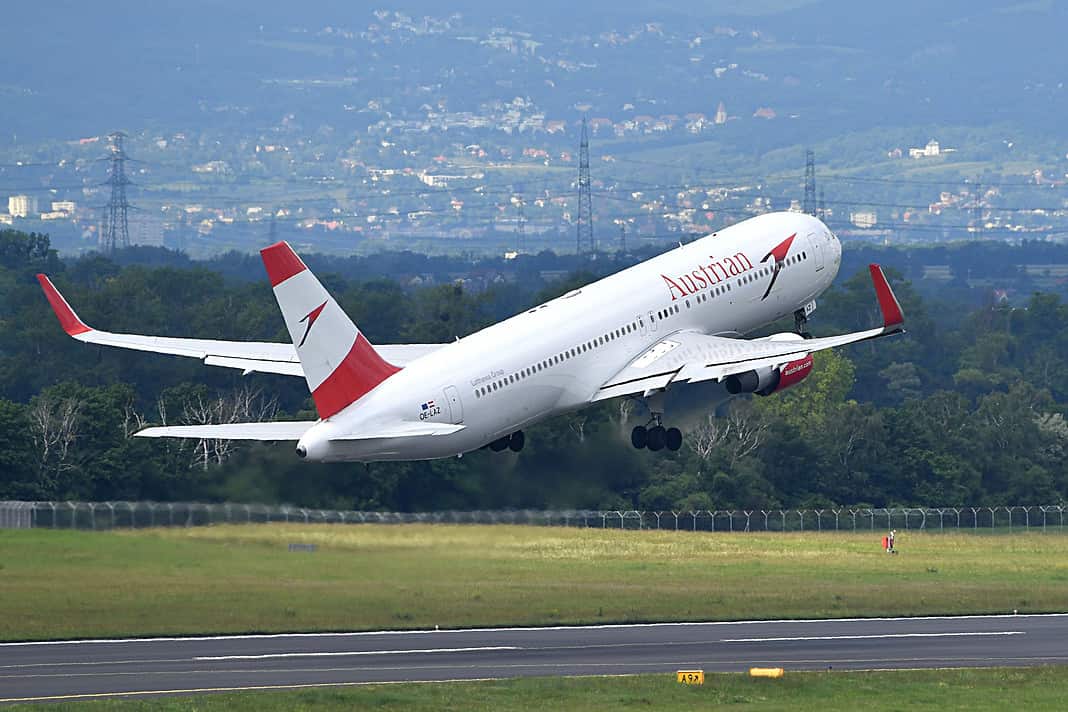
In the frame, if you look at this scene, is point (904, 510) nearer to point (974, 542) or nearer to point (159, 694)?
point (974, 542)

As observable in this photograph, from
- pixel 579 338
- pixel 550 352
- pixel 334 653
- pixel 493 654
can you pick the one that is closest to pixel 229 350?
pixel 550 352

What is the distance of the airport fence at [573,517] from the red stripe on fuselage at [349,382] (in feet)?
15.3

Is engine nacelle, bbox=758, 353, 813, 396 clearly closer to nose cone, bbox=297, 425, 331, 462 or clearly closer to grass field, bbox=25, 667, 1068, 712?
grass field, bbox=25, 667, 1068, 712

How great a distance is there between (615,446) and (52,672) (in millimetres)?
21113

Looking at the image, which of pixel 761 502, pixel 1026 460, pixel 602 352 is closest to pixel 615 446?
pixel 602 352

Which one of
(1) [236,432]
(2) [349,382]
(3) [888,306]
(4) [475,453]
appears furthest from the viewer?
(4) [475,453]

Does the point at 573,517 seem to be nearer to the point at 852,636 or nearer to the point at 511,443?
the point at 511,443

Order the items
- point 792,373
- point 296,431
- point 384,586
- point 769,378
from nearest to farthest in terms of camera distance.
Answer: point 296,431 < point 384,586 < point 769,378 < point 792,373

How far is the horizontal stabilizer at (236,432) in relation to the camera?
54.6 m

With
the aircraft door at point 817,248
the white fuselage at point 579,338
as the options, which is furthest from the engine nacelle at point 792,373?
the aircraft door at point 817,248

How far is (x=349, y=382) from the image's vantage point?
58.2 meters

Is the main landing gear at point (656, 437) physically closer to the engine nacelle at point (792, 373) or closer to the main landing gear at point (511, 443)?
the engine nacelle at point (792, 373)

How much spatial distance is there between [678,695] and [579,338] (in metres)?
15.7

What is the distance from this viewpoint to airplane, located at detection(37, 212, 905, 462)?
57812 mm
